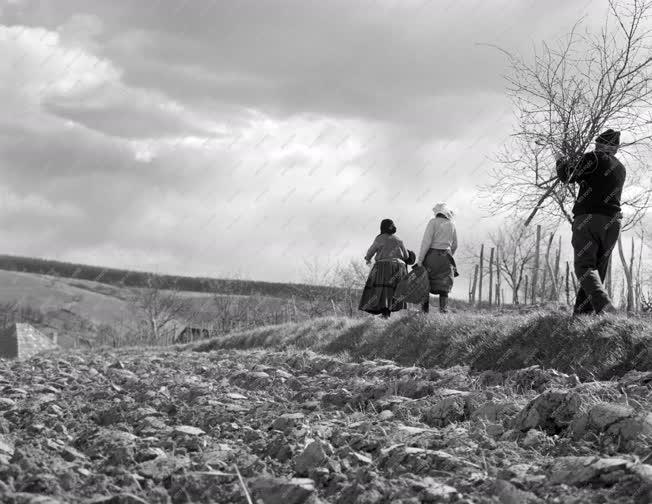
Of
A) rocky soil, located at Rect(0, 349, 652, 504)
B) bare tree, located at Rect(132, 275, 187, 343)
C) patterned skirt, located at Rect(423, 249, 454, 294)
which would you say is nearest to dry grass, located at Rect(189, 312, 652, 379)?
patterned skirt, located at Rect(423, 249, 454, 294)

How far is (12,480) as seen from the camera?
3.34m

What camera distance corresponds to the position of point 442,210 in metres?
11.7

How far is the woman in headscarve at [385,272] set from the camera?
42.4ft

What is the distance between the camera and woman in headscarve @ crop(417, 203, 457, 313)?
11.5 m

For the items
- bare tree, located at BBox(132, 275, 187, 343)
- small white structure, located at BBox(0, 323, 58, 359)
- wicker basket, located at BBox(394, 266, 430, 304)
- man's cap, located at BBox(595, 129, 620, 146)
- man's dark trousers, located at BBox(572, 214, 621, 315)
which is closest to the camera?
man's dark trousers, located at BBox(572, 214, 621, 315)

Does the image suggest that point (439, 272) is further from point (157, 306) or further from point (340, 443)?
point (157, 306)

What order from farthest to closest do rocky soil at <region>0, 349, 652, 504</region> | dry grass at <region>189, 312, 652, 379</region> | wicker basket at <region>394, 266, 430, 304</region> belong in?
wicker basket at <region>394, 266, 430, 304</region> → dry grass at <region>189, 312, 652, 379</region> → rocky soil at <region>0, 349, 652, 504</region>

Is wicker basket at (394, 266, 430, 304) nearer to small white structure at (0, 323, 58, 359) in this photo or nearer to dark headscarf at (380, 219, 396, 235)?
dark headscarf at (380, 219, 396, 235)

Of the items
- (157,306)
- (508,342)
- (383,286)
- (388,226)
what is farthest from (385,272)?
(157,306)

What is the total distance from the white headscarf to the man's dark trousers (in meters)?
3.54

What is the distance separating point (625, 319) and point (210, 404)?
14.5 feet

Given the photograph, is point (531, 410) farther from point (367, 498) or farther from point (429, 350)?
point (429, 350)

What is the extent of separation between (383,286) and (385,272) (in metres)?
0.25

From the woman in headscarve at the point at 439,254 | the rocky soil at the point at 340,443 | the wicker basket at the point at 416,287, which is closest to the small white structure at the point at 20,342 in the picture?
the wicker basket at the point at 416,287
